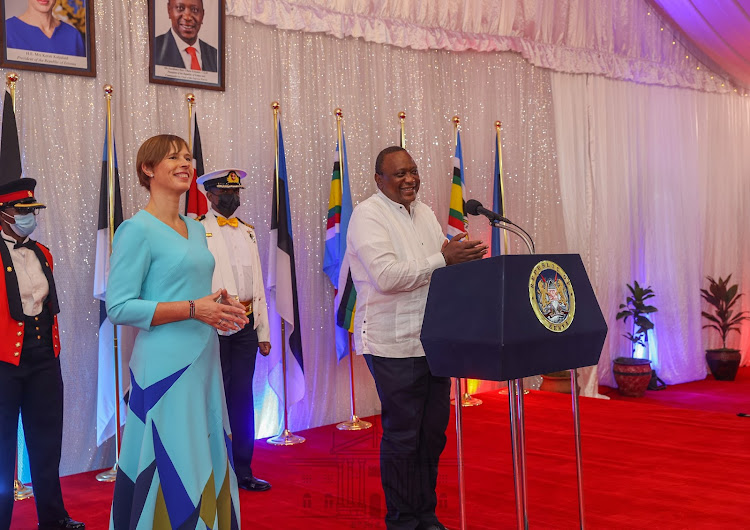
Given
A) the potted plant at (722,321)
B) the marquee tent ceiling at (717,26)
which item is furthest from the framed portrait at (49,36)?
the potted plant at (722,321)

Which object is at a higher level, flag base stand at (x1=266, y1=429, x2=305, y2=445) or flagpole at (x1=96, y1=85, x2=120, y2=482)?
flagpole at (x1=96, y1=85, x2=120, y2=482)

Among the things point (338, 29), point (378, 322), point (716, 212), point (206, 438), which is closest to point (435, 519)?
point (378, 322)

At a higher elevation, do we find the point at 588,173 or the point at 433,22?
the point at 433,22

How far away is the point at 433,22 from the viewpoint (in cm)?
655

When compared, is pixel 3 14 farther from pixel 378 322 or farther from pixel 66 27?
pixel 378 322

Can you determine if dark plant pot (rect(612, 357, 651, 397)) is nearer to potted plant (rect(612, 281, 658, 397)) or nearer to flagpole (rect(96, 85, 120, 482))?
potted plant (rect(612, 281, 658, 397))

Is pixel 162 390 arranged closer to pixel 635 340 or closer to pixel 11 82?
pixel 11 82

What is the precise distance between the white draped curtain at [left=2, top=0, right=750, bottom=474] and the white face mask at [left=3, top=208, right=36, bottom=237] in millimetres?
977

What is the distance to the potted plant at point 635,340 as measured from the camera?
7.74 metres

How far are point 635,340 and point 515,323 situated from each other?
647cm

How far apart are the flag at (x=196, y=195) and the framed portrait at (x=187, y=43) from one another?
0.41 meters

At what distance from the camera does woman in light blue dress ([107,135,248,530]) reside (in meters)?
2.39

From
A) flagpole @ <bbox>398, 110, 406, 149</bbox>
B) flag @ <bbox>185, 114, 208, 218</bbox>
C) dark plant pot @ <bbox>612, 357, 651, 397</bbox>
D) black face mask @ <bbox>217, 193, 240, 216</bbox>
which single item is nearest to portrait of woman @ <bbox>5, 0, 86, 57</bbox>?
flag @ <bbox>185, 114, 208, 218</bbox>

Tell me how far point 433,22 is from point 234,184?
3026 mm
